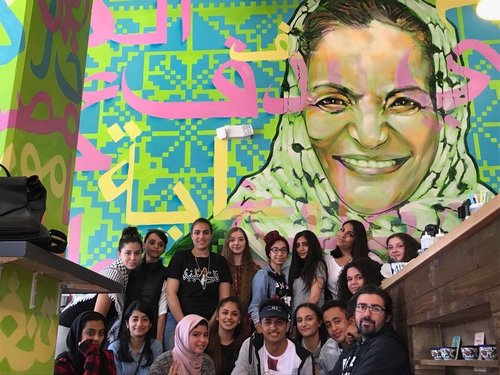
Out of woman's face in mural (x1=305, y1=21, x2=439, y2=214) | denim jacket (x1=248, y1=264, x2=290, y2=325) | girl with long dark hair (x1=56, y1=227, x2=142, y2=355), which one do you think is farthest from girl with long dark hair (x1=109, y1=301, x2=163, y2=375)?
woman's face in mural (x1=305, y1=21, x2=439, y2=214)

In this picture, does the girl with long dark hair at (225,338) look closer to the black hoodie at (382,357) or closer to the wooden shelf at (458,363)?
the black hoodie at (382,357)

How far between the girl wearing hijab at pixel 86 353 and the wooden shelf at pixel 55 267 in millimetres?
1369

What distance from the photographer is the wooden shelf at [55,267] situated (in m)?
1.32

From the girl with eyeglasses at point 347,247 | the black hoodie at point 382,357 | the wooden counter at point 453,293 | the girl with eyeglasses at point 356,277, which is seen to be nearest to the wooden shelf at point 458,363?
the wooden counter at point 453,293

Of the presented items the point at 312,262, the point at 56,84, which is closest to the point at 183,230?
the point at 312,262

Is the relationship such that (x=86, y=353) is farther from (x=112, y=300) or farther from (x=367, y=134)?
(x=367, y=134)

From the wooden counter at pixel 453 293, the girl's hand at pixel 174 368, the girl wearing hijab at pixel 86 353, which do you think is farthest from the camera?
the girl's hand at pixel 174 368

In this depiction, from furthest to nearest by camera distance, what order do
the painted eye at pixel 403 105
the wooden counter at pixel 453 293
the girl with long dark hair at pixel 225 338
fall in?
the painted eye at pixel 403 105 → the girl with long dark hair at pixel 225 338 → the wooden counter at pixel 453 293

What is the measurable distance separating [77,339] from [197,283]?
101 cm

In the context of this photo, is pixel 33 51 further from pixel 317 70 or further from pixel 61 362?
pixel 317 70

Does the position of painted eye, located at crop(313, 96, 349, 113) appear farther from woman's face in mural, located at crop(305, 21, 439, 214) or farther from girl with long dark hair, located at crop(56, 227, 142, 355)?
girl with long dark hair, located at crop(56, 227, 142, 355)

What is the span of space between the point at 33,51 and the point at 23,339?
0.95m

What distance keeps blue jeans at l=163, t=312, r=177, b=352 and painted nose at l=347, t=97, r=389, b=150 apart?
8.03 feet

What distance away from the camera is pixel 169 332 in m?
4.04
